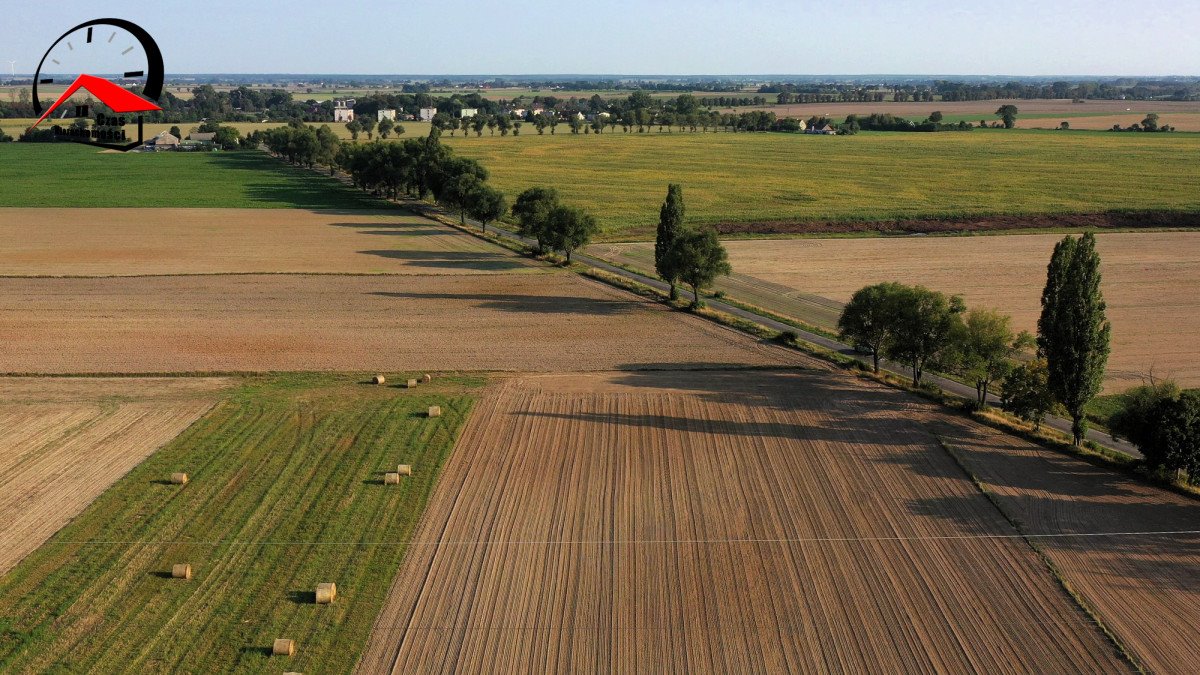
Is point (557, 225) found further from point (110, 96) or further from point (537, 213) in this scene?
point (110, 96)

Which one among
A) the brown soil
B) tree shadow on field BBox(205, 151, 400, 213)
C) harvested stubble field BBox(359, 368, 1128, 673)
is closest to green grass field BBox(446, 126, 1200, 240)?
the brown soil

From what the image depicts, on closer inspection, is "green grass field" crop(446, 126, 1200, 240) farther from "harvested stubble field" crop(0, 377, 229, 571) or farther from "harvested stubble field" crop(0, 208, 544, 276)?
"harvested stubble field" crop(0, 377, 229, 571)

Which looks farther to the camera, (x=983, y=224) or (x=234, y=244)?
(x=983, y=224)

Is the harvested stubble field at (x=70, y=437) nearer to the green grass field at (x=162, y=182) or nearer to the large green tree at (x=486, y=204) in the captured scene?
the large green tree at (x=486, y=204)

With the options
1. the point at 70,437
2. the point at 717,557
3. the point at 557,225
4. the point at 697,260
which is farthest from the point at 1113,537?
the point at 557,225

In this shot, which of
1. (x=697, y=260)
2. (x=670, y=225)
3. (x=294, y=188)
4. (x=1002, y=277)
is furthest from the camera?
(x=294, y=188)

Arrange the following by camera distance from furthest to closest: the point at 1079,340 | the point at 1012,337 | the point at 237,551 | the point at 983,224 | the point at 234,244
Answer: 1. the point at 983,224
2. the point at 234,244
3. the point at 1012,337
4. the point at 1079,340
5. the point at 237,551

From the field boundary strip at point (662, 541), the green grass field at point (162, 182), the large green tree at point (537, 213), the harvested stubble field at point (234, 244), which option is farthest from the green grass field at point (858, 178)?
the field boundary strip at point (662, 541)
